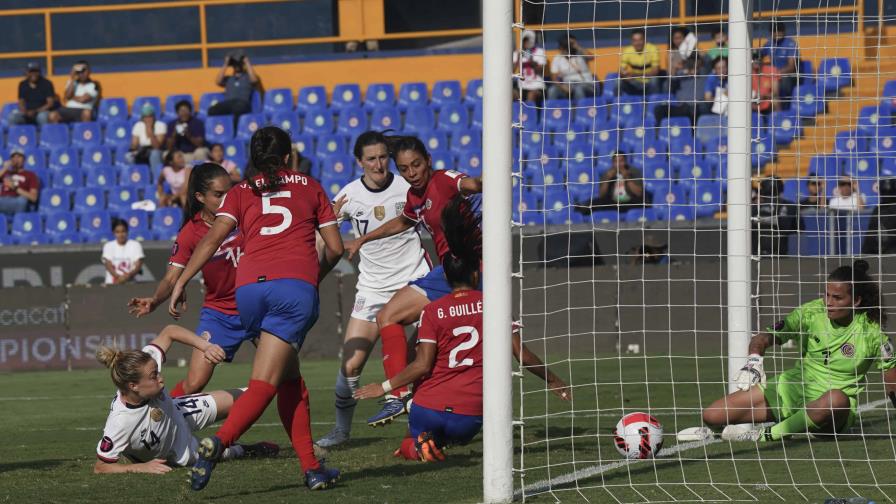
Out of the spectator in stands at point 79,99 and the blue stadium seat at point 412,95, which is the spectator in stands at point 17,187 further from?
the blue stadium seat at point 412,95

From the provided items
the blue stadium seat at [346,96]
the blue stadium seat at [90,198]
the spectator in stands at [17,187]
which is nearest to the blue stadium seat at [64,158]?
the spectator in stands at [17,187]

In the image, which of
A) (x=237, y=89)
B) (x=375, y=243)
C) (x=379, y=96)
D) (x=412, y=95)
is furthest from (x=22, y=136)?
(x=375, y=243)

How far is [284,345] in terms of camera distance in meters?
6.91

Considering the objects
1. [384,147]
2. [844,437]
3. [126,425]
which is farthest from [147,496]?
[844,437]

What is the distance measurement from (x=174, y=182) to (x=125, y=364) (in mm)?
13615

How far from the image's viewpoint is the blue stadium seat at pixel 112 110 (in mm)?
23484

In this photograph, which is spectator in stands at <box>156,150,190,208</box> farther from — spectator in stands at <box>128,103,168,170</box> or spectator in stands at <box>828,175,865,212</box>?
spectator in stands at <box>828,175,865,212</box>

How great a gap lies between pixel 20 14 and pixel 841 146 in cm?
1586

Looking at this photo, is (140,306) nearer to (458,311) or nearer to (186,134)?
(458,311)

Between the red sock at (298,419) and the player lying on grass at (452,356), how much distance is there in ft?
2.43

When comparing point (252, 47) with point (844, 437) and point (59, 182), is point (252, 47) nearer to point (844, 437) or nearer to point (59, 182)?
point (59, 182)

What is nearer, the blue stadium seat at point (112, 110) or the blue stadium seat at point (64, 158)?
the blue stadium seat at point (64, 158)

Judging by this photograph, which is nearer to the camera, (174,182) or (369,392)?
(369,392)

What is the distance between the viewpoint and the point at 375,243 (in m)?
10.3
